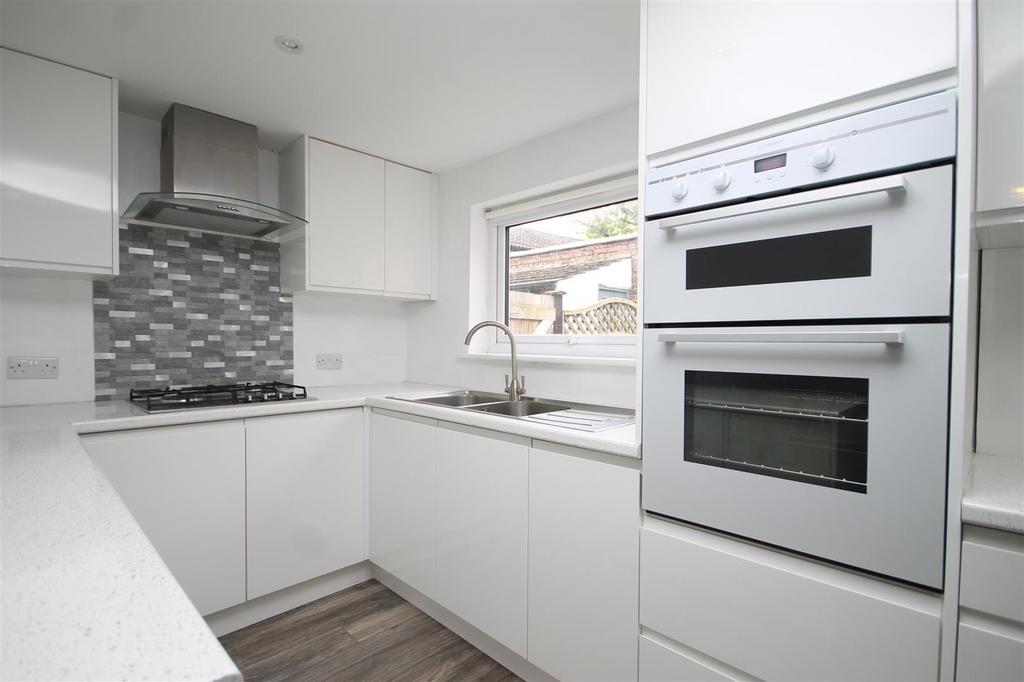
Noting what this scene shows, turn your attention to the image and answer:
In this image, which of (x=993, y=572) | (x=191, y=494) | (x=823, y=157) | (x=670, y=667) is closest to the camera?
(x=993, y=572)

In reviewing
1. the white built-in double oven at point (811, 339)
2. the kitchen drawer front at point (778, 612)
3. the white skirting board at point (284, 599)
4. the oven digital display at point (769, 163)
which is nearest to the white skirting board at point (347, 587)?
the white skirting board at point (284, 599)

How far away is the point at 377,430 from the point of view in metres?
2.44

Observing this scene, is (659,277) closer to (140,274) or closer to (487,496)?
(487,496)

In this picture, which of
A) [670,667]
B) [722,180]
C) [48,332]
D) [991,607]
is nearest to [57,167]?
[48,332]

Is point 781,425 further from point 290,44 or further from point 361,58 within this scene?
point 290,44

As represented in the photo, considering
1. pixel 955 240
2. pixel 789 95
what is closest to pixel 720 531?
pixel 955 240

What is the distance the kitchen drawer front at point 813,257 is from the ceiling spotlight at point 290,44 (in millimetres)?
1420

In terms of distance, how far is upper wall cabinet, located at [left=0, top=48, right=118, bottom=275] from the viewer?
71.6 inches

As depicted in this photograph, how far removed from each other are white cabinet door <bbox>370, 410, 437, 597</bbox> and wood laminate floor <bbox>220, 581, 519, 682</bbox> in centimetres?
17

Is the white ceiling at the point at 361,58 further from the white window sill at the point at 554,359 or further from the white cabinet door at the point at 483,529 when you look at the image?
the white cabinet door at the point at 483,529

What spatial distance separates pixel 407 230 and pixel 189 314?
121 centimetres

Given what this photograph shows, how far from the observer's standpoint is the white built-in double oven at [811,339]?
985 mm

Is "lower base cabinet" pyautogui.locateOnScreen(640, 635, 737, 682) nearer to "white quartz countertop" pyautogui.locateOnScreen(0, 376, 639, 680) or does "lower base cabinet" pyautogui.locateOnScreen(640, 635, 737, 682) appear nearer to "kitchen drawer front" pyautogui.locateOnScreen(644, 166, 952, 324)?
"kitchen drawer front" pyautogui.locateOnScreen(644, 166, 952, 324)

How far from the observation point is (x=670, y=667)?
4.45ft
